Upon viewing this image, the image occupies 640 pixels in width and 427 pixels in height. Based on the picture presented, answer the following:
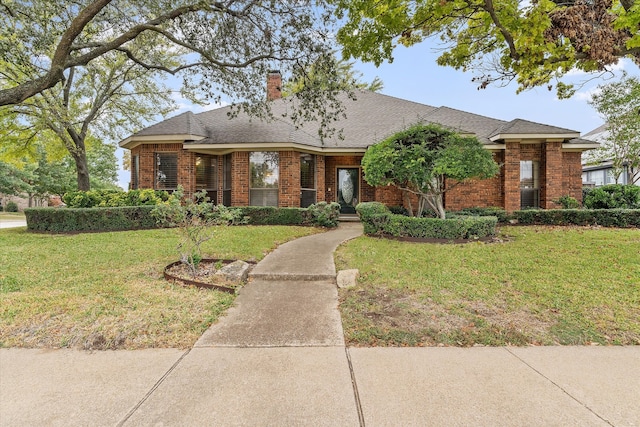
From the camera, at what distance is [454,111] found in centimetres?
1420

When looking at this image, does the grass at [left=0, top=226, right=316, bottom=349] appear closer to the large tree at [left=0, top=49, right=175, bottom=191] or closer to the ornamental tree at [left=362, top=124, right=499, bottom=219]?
the ornamental tree at [left=362, top=124, right=499, bottom=219]

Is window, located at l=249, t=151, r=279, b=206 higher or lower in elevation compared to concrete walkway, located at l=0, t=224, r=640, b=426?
higher

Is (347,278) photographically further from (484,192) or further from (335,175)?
(484,192)

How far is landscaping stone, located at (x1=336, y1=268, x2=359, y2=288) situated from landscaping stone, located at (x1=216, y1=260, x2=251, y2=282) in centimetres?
160

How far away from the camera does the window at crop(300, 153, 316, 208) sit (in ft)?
40.7

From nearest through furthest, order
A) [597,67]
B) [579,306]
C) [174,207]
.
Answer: [579,306] → [174,207] → [597,67]

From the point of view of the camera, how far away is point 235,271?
5.12m

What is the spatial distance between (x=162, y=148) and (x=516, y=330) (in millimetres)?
13436

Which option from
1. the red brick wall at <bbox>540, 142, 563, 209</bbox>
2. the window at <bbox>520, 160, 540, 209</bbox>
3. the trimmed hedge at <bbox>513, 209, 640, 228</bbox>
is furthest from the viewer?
the window at <bbox>520, 160, 540, 209</bbox>

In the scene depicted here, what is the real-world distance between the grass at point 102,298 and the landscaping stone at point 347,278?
5.50ft

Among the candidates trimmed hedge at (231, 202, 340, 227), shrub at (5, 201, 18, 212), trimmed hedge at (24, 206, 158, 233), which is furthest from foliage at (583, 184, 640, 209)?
shrub at (5, 201, 18, 212)

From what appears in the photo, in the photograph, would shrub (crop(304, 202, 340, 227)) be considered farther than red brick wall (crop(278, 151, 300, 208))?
No

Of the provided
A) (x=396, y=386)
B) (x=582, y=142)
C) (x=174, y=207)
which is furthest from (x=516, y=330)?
(x=582, y=142)

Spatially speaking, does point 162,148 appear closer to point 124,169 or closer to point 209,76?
point 209,76
